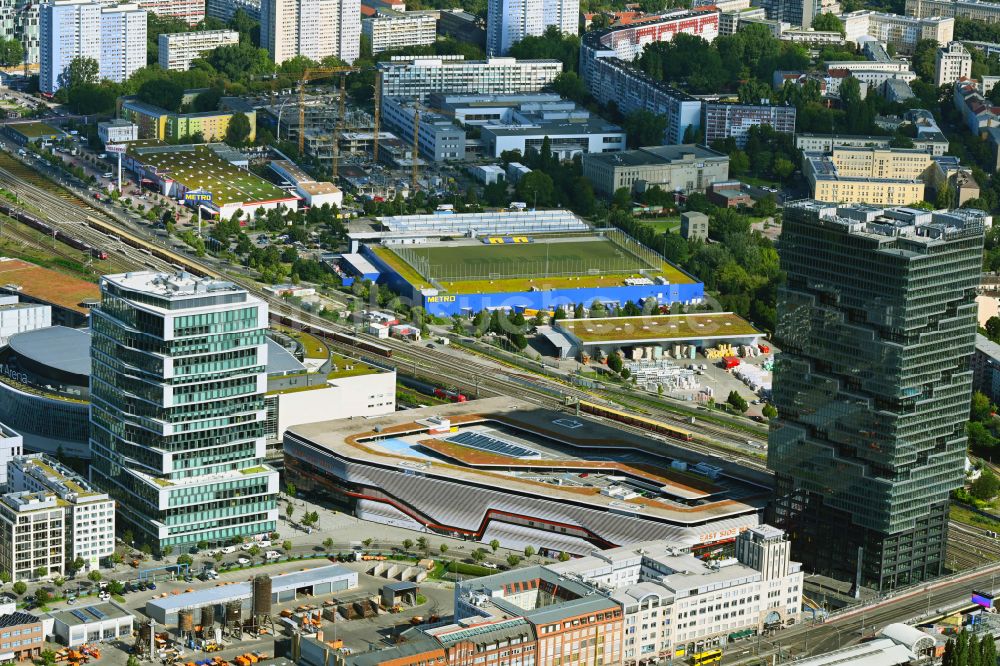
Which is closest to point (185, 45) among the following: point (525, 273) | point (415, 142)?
point (415, 142)

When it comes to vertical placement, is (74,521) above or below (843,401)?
below

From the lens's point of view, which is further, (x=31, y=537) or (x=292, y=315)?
(x=292, y=315)

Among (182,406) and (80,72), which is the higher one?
(80,72)

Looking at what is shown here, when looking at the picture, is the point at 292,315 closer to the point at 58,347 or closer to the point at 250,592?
the point at 58,347

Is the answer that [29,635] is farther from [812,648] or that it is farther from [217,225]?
[217,225]

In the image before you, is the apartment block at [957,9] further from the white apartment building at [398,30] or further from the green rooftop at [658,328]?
the green rooftop at [658,328]

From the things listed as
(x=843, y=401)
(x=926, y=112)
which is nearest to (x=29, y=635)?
(x=843, y=401)
